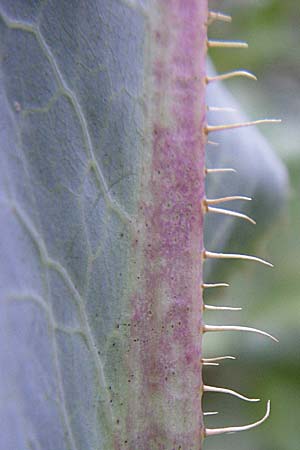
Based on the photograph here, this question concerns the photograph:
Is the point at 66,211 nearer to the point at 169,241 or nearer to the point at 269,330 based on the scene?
the point at 169,241

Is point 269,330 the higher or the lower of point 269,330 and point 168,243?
the lower

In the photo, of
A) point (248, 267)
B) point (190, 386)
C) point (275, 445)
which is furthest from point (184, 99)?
point (275, 445)

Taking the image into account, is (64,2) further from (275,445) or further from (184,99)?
(275,445)

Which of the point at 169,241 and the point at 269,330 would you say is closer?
the point at 169,241

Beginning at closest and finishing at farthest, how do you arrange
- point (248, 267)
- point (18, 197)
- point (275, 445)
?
point (18, 197) < point (248, 267) < point (275, 445)

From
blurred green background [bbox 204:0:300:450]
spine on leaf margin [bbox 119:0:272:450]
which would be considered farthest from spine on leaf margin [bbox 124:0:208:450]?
blurred green background [bbox 204:0:300:450]

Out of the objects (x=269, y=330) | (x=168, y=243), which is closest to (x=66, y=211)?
(x=168, y=243)

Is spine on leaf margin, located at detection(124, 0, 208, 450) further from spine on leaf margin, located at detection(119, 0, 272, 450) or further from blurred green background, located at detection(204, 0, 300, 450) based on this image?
blurred green background, located at detection(204, 0, 300, 450)
